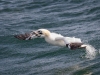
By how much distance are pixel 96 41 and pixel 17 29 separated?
19.0 ft

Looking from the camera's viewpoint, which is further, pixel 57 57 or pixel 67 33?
pixel 67 33

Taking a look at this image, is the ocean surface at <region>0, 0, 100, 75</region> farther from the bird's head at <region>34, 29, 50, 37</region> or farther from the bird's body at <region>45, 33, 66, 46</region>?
the bird's head at <region>34, 29, 50, 37</region>

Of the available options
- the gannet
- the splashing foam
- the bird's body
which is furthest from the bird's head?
the splashing foam

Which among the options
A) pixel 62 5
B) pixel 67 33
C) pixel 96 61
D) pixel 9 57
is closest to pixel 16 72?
pixel 9 57

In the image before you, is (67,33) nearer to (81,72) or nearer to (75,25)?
(75,25)

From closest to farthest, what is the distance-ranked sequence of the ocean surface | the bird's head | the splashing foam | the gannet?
Answer: the gannet < the ocean surface < the splashing foam < the bird's head

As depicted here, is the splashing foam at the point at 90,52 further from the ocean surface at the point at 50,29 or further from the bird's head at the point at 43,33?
the bird's head at the point at 43,33

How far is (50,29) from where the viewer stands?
22.5m

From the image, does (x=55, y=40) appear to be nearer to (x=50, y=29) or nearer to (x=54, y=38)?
(x=54, y=38)

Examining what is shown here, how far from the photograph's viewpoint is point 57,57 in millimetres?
18078

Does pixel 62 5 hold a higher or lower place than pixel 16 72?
higher

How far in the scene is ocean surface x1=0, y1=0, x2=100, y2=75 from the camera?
16.8 metres

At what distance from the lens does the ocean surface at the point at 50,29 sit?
16781mm

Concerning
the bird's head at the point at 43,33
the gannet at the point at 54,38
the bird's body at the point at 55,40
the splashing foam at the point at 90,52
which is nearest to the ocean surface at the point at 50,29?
the splashing foam at the point at 90,52
